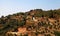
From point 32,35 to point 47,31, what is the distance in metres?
3.16

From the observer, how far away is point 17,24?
3912 centimetres

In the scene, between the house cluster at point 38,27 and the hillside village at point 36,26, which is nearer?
the house cluster at point 38,27

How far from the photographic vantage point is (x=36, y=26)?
35719 millimetres

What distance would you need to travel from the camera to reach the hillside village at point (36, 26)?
3369cm

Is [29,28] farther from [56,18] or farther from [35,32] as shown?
[56,18]

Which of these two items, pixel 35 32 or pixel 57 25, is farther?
pixel 57 25

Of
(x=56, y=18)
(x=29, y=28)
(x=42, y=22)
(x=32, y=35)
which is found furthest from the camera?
(x=56, y=18)

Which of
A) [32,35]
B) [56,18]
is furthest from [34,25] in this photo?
[56,18]

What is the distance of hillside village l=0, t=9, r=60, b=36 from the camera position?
33.7m

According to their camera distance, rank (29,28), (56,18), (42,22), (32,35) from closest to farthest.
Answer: (32,35) → (29,28) → (42,22) → (56,18)

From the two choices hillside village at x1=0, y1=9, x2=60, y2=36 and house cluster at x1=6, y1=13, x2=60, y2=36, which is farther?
hillside village at x1=0, y1=9, x2=60, y2=36

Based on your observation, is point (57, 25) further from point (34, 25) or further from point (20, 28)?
point (20, 28)

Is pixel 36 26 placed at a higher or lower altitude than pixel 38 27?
higher

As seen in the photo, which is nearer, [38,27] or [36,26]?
[38,27]
